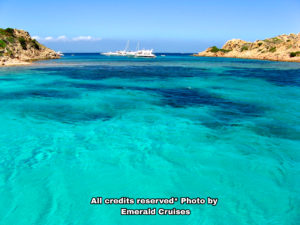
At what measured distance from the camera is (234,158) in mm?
11383

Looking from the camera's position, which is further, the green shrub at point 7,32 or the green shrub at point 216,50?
the green shrub at point 216,50

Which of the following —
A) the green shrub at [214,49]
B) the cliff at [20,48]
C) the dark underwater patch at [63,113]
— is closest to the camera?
the dark underwater patch at [63,113]

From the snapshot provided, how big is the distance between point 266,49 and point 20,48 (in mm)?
130895

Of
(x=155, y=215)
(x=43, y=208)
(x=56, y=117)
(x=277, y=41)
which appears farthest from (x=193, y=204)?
(x=277, y=41)

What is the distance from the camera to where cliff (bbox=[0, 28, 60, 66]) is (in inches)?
2969

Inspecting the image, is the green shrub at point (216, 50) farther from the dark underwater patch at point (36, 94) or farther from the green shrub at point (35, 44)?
the dark underwater patch at point (36, 94)

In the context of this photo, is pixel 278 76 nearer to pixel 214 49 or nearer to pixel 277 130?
pixel 277 130

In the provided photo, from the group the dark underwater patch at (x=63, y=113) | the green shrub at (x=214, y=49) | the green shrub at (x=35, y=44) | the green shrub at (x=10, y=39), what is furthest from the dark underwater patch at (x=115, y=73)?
the green shrub at (x=214, y=49)

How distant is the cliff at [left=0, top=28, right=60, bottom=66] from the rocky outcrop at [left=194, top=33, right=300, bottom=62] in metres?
113

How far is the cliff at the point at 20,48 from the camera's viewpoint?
247 ft

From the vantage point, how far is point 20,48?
285ft

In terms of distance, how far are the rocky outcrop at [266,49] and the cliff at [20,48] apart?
113 m

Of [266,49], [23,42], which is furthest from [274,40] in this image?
[23,42]

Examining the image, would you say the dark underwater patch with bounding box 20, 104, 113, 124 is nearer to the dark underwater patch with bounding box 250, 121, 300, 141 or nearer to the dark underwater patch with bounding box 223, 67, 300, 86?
the dark underwater patch with bounding box 250, 121, 300, 141
